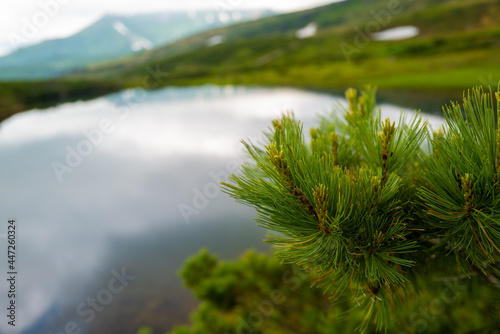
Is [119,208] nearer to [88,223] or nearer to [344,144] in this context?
[88,223]

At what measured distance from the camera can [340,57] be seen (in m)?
67.8

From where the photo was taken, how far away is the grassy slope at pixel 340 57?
1148 inches

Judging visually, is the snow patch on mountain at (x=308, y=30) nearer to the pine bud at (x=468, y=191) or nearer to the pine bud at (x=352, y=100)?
the pine bud at (x=352, y=100)

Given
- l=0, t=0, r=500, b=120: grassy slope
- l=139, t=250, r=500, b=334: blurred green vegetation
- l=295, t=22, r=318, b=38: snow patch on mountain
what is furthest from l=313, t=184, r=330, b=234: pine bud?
l=295, t=22, r=318, b=38: snow patch on mountain

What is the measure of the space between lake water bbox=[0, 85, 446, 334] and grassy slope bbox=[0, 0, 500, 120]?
10.0 meters

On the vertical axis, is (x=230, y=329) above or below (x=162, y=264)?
above

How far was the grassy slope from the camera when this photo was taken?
95.7ft

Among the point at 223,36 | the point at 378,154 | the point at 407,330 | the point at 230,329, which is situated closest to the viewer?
the point at 378,154

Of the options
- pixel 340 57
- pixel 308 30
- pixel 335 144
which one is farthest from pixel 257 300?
pixel 308 30

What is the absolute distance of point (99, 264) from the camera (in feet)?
33.9

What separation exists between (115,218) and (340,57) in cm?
6845

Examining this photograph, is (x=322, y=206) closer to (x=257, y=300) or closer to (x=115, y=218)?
(x=257, y=300)

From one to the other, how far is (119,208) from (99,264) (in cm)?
435

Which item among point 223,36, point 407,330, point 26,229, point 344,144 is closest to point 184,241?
point 26,229
